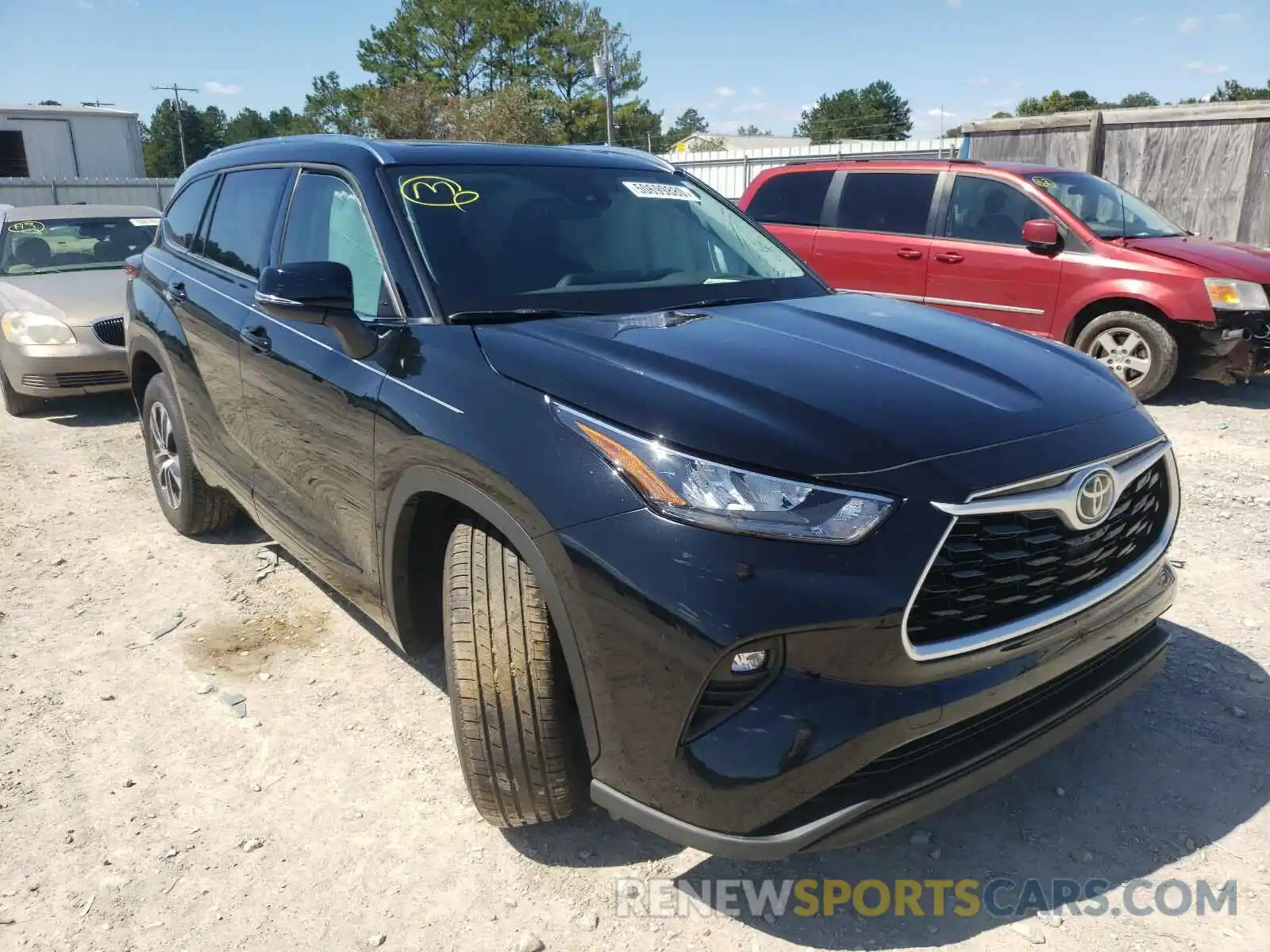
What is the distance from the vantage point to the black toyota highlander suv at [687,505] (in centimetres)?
192

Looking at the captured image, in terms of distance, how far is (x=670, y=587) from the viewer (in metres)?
1.92

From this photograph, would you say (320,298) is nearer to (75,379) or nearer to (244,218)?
(244,218)

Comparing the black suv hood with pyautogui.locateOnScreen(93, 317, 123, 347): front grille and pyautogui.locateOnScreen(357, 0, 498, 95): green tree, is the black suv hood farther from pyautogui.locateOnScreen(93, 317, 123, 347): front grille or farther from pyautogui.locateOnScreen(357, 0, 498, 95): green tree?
pyautogui.locateOnScreen(357, 0, 498, 95): green tree

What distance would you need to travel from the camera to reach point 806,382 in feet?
7.66

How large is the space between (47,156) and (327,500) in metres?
36.1

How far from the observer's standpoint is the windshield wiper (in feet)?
8.74

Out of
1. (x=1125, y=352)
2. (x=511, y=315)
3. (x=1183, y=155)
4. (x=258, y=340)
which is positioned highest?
(x=1183, y=155)

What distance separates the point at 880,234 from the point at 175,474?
621 centimetres

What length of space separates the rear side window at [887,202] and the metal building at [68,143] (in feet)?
100

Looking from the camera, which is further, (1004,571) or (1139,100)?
(1139,100)

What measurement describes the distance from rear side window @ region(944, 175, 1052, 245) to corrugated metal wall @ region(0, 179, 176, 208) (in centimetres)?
2039

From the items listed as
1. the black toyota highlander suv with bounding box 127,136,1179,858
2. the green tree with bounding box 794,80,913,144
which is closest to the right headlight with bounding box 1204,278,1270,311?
the black toyota highlander suv with bounding box 127,136,1179,858

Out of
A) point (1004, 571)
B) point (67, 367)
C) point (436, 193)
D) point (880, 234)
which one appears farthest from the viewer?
point (880, 234)

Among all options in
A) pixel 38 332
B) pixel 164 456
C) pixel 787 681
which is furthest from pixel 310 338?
pixel 38 332
